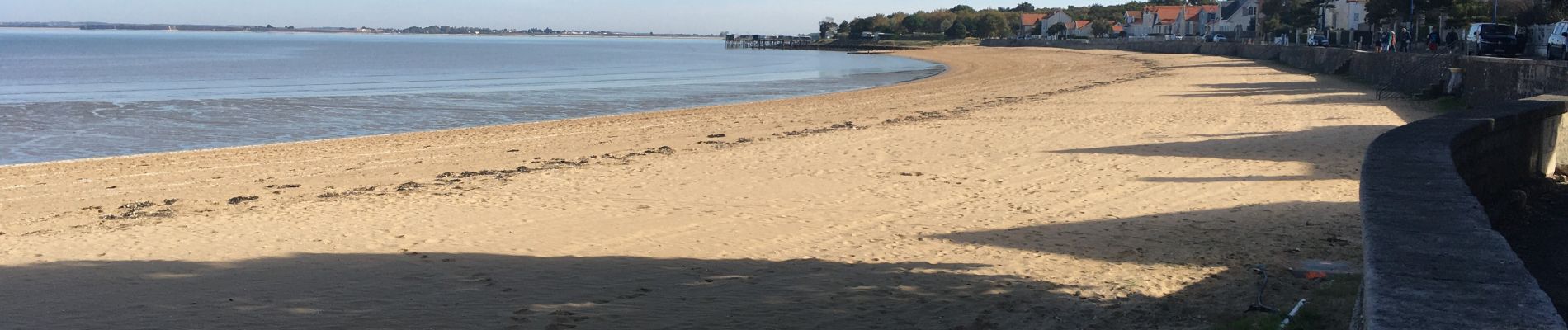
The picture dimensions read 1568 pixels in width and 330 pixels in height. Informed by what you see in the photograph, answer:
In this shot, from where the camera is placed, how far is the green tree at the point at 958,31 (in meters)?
141

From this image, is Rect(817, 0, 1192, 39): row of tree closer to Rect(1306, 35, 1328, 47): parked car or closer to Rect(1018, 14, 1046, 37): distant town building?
Rect(1018, 14, 1046, 37): distant town building

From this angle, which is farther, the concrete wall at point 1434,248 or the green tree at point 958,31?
the green tree at point 958,31

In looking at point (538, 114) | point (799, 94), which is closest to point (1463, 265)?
point (538, 114)

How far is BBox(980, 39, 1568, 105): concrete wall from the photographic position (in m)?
14.1

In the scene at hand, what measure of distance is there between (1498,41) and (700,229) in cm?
2463

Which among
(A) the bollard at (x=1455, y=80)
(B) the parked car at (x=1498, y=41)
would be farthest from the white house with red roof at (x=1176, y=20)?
(A) the bollard at (x=1455, y=80)

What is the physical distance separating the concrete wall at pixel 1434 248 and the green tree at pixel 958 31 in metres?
135

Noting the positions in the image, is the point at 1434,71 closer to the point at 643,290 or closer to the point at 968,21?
the point at 643,290

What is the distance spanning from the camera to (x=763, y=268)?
714 centimetres

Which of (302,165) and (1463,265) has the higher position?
(1463,265)


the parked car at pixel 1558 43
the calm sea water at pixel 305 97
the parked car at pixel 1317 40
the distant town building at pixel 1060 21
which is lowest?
the calm sea water at pixel 305 97

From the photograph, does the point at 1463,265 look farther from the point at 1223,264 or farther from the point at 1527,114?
the point at 1527,114

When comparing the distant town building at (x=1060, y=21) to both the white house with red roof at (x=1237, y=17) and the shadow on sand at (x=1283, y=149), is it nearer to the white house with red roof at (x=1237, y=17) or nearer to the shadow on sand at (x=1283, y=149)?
the white house with red roof at (x=1237, y=17)

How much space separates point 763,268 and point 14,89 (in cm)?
3451
